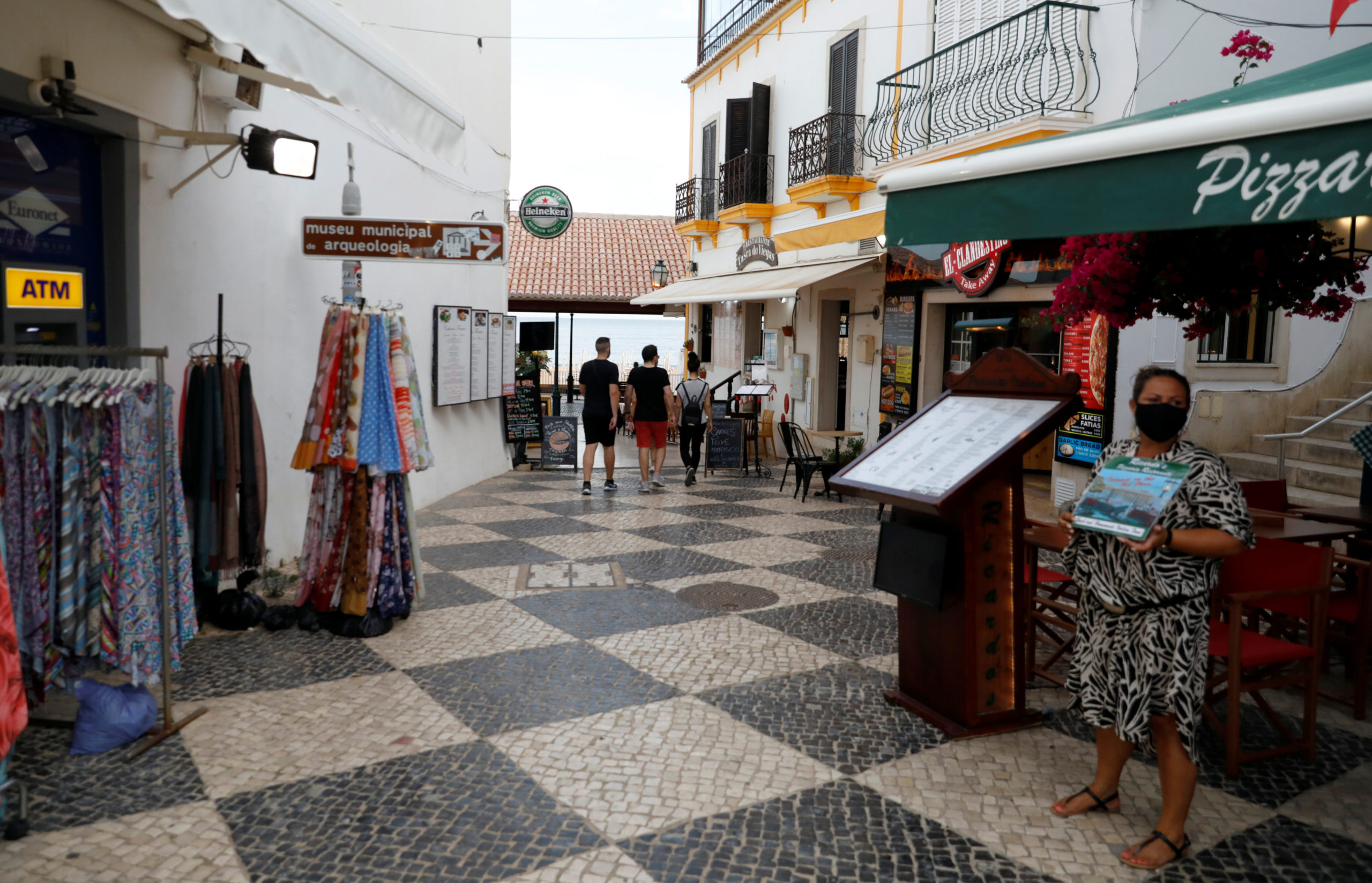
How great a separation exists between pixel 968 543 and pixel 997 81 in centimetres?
820

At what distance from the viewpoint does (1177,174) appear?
9.37 ft

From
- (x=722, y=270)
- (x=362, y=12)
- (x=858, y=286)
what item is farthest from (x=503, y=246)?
(x=722, y=270)

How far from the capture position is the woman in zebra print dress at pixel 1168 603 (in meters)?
2.98

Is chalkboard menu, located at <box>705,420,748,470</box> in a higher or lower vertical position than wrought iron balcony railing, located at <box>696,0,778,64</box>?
lower

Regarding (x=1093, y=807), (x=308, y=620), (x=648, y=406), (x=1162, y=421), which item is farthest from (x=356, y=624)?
(x=648, y=406)

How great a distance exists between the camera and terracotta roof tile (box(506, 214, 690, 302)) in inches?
1011

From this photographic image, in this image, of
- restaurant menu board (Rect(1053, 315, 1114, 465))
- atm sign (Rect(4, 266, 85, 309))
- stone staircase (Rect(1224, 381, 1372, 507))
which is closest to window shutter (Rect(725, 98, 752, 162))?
restaurant menu board (Rect(1053, 315, 1114, 465))

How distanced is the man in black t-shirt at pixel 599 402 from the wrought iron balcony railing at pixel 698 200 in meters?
8.39

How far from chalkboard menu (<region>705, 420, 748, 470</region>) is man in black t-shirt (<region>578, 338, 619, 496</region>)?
233cm

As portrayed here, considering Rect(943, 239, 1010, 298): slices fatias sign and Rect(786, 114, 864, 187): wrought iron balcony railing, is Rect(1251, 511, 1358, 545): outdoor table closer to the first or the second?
Rect(943, 239, 1010, 298): slices fatias sign

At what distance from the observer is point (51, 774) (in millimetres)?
3600

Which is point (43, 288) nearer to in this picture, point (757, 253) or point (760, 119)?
point (757, 253)

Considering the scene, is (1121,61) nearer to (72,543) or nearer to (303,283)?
(303,283)

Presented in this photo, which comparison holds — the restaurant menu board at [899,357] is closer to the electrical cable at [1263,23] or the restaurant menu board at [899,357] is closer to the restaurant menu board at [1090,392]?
the restaurant menu board at [1090,392]
